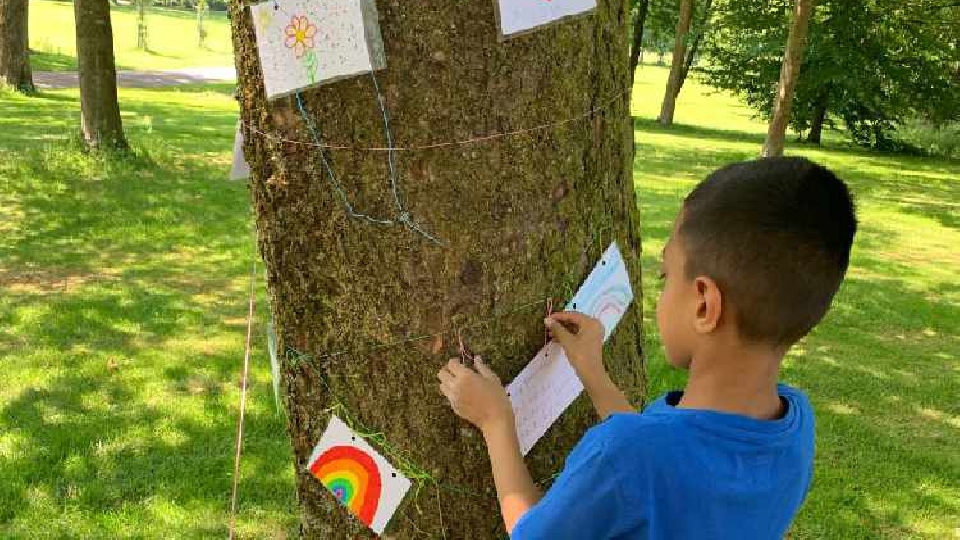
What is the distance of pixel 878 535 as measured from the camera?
355 centimetres

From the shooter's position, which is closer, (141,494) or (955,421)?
(141,494)

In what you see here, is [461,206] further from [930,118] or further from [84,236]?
Result: [930,118]

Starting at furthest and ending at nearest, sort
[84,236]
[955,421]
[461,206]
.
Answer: [84,236] → [955,421] → [461,206]

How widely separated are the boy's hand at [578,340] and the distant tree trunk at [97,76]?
8.55 m

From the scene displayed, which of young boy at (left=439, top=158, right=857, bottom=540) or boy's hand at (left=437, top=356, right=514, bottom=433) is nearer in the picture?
young boy at (left=439, top=158, right=857, bottom=540)

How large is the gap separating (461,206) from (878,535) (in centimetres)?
293

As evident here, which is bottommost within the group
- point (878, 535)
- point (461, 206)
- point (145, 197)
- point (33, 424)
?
point (878, 535)

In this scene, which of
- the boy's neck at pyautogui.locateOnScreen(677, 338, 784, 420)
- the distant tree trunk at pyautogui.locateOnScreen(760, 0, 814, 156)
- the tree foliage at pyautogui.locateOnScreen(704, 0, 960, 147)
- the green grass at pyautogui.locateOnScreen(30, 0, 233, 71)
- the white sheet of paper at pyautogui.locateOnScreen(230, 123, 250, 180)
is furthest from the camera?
the green grass at pyautogui.locateOnScreen(30, 0, 233, 71)

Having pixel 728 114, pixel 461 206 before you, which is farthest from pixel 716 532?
pixel 728 114

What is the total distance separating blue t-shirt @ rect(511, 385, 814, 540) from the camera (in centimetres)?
117

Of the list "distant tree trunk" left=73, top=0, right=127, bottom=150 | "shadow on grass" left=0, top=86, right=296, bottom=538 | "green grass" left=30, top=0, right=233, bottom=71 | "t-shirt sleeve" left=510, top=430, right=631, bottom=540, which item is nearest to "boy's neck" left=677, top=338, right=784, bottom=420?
"t-shirt sleeve" left=510, top=430, right=631, bottom=540

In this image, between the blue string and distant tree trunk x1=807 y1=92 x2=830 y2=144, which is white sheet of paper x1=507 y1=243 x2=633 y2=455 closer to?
the blue string

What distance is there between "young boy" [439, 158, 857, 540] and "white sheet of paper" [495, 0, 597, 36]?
446 millimetres

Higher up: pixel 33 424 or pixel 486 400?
pixel 486 400
